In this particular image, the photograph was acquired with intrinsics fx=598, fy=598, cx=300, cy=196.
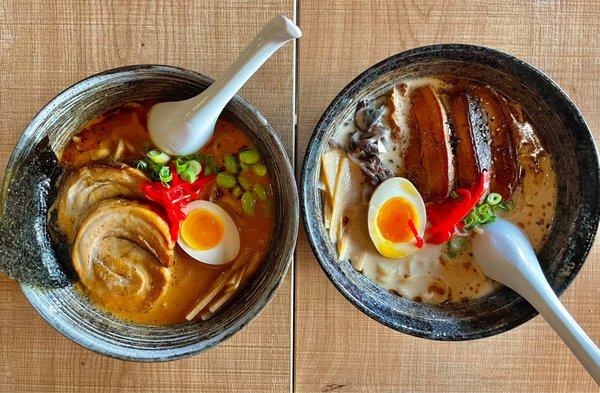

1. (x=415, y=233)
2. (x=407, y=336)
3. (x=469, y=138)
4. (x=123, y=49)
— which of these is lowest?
(x=407, y=336)

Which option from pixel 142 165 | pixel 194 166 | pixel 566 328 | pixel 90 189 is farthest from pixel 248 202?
pixel 566 328

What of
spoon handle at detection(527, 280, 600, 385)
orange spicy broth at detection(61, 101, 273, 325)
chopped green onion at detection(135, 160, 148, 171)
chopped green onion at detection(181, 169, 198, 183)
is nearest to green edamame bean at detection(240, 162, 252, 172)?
orange spicy broth at detection(61, 101, 273, 325)

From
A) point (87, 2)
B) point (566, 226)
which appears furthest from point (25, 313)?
point (566, 226)

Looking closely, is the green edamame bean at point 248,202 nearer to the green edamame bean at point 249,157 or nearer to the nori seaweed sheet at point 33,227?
the green edamame bean at point 249,157

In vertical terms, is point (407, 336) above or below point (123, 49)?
below

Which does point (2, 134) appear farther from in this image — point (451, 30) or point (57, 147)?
point (451, 30)

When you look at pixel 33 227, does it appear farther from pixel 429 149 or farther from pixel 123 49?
pixel 429 149
